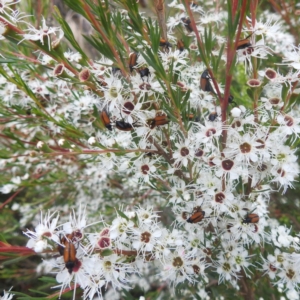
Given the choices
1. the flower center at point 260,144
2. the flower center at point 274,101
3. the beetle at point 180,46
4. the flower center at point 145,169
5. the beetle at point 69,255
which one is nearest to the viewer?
the beetle at point 69,255

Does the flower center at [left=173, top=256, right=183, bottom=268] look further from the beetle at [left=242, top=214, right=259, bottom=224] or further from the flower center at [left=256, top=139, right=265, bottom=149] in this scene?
the flower center at [left=256, top=139, right=265, bottom=149]

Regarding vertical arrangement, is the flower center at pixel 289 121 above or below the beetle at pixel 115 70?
below

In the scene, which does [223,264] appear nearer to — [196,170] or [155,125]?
[196,170]

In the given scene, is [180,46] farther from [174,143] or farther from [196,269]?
[196,269]

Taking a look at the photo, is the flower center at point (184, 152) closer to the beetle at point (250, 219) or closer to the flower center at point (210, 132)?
the flower center at point (210, 132)

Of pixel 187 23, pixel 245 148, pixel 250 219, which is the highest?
pixel 187 23

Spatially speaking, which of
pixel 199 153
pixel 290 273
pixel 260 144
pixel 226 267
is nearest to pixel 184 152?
pixel 199 153

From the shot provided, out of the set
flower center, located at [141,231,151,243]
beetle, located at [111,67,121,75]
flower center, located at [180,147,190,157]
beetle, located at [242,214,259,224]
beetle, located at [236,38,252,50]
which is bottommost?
beetle, located at [242,214,259,224]

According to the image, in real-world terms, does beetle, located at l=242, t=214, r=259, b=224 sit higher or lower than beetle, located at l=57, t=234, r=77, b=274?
lower

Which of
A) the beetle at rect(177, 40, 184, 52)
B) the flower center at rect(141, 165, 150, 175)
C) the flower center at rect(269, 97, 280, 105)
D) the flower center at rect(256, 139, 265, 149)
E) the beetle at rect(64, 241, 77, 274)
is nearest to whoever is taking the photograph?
the beetle at rect(64, 241, 77, 274)

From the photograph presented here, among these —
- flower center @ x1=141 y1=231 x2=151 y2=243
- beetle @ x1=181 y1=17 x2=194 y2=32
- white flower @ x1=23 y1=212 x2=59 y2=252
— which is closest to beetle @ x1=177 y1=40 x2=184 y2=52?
beetle @ x1=181 y1=17 x2=194 y2=32

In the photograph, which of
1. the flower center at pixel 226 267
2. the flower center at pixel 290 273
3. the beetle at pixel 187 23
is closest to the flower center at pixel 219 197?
the flower center at pixel 226 267

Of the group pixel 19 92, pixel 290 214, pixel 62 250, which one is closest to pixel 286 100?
pixel 62 250
